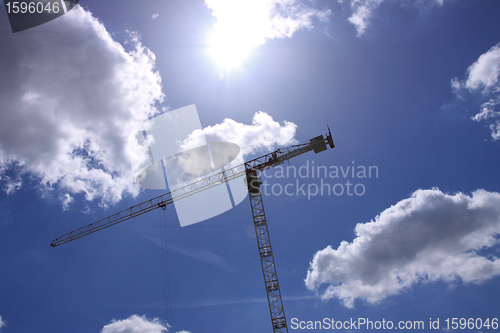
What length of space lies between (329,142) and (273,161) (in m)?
11.4

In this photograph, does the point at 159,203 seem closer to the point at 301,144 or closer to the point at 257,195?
the point at 257,195

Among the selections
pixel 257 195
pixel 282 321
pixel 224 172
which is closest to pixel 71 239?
pixel 224 172

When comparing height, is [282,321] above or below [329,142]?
below

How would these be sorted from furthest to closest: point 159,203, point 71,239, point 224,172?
1. point 71,239
2. point 159,203
3. point 224,172

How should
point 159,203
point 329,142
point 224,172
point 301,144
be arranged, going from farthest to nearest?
1. point 159,203
2. point 224,172
3. point 301,144
4. point 329,142

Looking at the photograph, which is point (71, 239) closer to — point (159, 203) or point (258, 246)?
point (159, 203)

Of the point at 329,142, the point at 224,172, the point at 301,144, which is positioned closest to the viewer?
the point at 329,142

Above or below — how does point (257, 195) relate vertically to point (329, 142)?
below

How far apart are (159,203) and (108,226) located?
574 inches

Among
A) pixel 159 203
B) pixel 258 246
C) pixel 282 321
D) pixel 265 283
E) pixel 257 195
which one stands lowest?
pixel 282 321

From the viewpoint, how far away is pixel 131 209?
60094 millimetres

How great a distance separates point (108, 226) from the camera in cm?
6238

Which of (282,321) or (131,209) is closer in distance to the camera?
(282,321)

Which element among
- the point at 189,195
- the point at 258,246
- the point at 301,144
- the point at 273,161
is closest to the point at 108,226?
the point at 189,195
